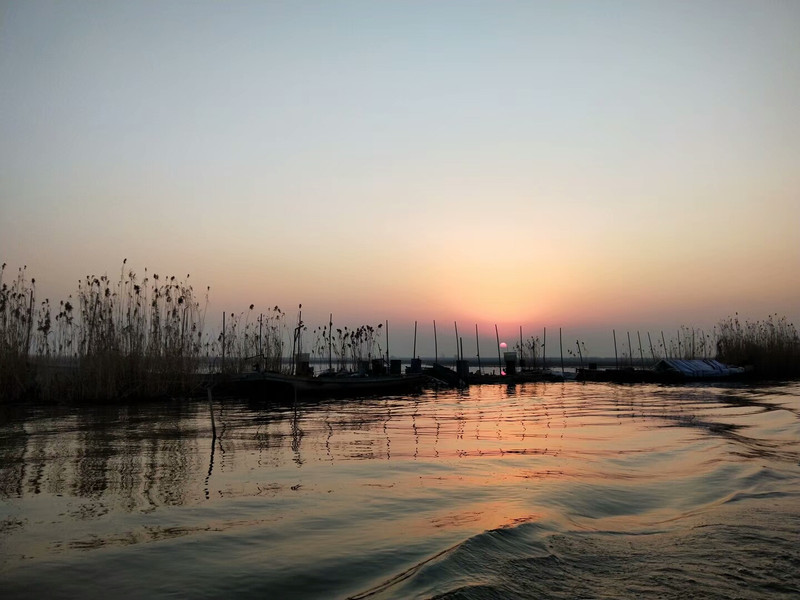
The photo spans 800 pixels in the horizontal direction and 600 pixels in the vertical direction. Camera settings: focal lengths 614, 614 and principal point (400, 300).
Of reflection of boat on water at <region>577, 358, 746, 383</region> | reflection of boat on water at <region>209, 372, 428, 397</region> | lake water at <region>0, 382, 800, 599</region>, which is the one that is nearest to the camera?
lake water at <region>0, 382, 800, 599</region>

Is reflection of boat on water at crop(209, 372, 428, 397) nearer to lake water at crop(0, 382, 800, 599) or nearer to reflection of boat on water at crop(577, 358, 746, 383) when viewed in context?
lake water at crop(0, 382, 800, 599)

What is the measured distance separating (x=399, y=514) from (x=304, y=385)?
2150 cm

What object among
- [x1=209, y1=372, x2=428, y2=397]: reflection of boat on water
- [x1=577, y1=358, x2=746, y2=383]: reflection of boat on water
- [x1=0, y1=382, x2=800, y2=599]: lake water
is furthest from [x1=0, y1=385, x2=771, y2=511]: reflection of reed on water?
[x1=577, y1=358, x2=746, y2=383]: reflection of boat on water

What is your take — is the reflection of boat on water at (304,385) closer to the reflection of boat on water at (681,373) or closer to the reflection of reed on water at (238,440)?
the reflection of reed on water at (238,440)

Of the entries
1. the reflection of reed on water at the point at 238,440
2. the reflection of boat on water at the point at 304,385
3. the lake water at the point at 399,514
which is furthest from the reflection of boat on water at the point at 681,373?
the lake water at the point at 399,514

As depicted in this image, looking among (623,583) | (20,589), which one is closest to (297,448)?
(20,589)

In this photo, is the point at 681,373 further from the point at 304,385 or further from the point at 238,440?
the point at 238,440

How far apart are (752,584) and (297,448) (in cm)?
875

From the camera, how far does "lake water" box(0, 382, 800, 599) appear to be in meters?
4.80

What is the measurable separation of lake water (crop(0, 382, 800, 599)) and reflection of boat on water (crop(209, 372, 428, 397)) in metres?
11.8

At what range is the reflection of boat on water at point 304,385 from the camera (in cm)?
2639

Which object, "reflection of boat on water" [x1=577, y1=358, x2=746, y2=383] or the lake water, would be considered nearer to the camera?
the lake water

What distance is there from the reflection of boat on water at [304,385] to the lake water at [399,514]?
11.8 m

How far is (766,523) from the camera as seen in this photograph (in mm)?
6398
